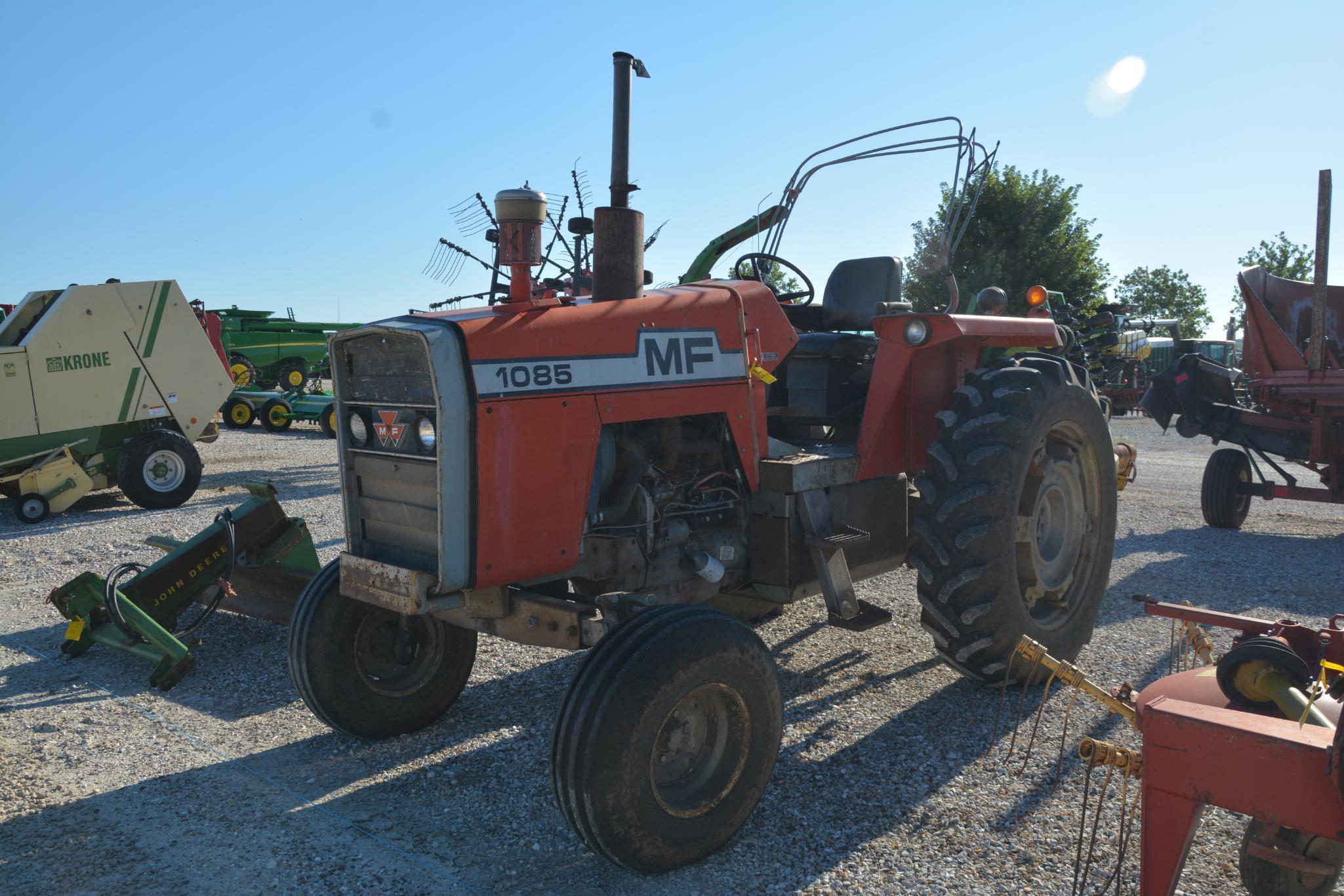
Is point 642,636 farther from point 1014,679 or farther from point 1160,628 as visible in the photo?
point 1160,628

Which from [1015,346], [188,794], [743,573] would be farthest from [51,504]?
[1015,346]

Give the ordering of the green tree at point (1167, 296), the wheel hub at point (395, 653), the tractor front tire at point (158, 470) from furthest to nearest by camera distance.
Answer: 1. the green tree at point (1167, 296)
2. the tractor front tire at point (158, 470)
3. the wheel hub at point (395, 653)

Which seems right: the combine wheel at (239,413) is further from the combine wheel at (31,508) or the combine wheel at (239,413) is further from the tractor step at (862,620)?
the tractor step at (862,620)

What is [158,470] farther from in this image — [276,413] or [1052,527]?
[1052,527]

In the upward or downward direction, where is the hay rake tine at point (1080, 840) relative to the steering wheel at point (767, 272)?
downward

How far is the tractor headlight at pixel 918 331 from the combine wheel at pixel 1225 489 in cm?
534

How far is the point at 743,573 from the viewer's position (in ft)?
12.2

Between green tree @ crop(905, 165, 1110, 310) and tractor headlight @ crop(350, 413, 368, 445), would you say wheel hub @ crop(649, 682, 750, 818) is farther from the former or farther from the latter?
green tree @ crop(905, 165, 1110, 310)

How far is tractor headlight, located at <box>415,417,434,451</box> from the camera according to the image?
285cm

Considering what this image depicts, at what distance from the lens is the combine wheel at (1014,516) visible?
3674 mm

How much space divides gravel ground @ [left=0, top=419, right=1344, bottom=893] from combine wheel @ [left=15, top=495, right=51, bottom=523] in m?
3.69

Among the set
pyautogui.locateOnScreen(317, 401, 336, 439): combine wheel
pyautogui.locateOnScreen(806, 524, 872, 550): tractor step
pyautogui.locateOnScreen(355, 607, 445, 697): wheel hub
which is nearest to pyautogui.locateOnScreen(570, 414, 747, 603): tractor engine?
pyautogui.locateOnScreen(806, 524, 872, 550): tractor step

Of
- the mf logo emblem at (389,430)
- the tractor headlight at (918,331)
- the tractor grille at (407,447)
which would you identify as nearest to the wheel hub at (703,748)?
the tractor grille at (407,447)

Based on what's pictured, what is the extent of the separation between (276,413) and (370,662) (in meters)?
14.9
